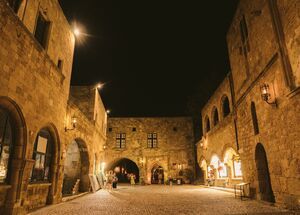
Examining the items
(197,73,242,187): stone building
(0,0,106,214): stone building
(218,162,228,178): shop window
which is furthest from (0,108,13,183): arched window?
(218,162,228,178): shop window

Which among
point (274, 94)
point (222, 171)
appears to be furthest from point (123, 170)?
point (274, 94)

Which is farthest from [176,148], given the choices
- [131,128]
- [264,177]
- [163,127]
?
[264,177]

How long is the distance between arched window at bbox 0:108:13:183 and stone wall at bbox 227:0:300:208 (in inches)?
283

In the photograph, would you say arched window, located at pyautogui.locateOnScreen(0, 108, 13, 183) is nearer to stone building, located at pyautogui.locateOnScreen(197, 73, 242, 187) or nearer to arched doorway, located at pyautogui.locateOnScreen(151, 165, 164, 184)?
stone building, located at pyautogui.locateOnScreen(197, 73, 242, 187)

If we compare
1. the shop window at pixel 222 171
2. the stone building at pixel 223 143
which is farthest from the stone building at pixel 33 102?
the shop window at pixel 222 171

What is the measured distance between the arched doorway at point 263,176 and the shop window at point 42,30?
27.9 ft

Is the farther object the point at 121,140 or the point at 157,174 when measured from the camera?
the point at 121,140

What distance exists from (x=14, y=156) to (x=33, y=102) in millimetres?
1569

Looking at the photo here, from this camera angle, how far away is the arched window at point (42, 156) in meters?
6.79

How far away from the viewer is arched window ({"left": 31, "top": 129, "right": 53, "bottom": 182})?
22.3 feet

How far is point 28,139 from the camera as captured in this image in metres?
5.89

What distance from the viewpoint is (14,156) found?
18.1ft

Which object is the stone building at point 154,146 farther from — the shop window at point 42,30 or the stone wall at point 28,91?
the shop window at point 42,30

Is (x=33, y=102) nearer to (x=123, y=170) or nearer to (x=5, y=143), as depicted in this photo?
(x=5, y=143)
